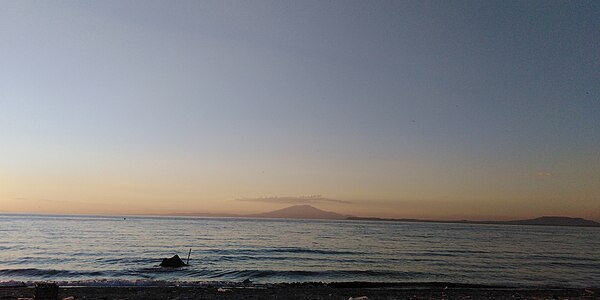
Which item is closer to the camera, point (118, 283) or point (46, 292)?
point (46, 292)

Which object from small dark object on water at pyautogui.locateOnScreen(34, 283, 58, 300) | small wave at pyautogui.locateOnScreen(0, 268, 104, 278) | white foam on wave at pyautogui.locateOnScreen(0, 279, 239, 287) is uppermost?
small dark object on water at pyautogui.locateOnScreen(34, 283, 58, 300)

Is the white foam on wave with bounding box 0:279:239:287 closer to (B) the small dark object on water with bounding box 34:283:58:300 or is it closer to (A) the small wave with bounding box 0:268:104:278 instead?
(A) the small wave with bounding box 0:268:104:278

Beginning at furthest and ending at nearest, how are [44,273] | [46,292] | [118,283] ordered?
[44,273]
[118,283]
[46,292]

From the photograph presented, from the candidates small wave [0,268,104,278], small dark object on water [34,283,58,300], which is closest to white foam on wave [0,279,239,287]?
small wave [0,268,104,278]

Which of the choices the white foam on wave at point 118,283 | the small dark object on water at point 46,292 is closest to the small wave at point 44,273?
the white foam on wave at point 118,283

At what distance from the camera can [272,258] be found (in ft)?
137

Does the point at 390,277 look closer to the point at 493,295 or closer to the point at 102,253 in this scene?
the point at 493,295

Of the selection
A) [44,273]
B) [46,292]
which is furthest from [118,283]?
[46,292]

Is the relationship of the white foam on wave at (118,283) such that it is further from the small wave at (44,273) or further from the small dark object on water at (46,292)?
the small dark object on water at (46,292)

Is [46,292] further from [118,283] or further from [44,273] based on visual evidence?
[44,273]

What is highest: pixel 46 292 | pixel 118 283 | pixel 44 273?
pixel 46 292

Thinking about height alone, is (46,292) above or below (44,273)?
above

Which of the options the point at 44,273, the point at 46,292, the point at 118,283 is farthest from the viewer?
the point at 44,273

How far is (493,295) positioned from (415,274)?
1104 cm
